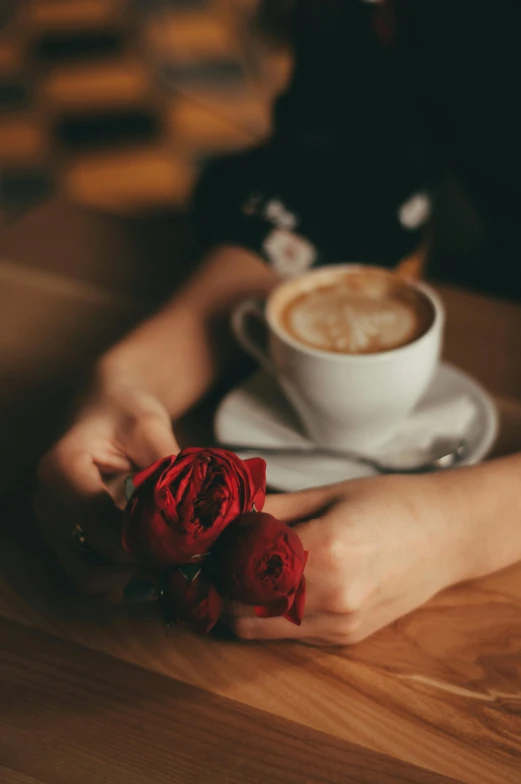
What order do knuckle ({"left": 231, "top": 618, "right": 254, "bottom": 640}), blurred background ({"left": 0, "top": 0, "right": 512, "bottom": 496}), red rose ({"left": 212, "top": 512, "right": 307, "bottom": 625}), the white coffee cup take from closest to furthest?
red rose ({"left": 212, "top": 512, "right": 307, "bottom": 625}), knuckle ({"left": 231, "top": 618, "right": 254, "bottom": 640}), the white coffee cup, blurred background ({"left": 0, "top": 0, "right": 512, "bottom": 496})

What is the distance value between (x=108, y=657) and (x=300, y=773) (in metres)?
0.14

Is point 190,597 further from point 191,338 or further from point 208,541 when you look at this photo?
point 191,338

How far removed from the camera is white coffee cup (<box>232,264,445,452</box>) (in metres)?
0.57

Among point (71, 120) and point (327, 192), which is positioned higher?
point (327, 192)

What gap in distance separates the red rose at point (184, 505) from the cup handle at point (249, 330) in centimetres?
26

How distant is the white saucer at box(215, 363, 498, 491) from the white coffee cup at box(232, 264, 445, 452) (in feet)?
0.06

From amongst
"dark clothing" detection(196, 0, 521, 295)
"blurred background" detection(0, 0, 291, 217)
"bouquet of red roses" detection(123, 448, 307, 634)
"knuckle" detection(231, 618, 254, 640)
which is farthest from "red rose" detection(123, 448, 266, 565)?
"blurred background" detection(0, 0, 291, 217)

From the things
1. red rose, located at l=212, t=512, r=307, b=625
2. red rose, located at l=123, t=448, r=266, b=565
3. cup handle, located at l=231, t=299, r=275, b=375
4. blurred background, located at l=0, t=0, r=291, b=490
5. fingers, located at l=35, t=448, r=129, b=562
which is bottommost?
blurred background, located at l=0, t=0, r=291, b=490

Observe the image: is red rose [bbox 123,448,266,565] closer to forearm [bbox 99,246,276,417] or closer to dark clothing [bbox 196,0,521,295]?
forearm [bbox 99,246,276,417]

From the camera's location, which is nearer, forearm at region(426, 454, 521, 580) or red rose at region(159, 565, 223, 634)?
red rose at region(159, 565, 223, 634)

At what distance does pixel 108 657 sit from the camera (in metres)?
0.46

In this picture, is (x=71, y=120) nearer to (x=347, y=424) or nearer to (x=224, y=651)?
(x=347, y=424)

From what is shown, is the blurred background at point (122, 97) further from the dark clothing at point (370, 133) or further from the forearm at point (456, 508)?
the forearm at point (456, 508)

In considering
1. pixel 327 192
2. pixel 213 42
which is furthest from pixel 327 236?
pixel 213 42
